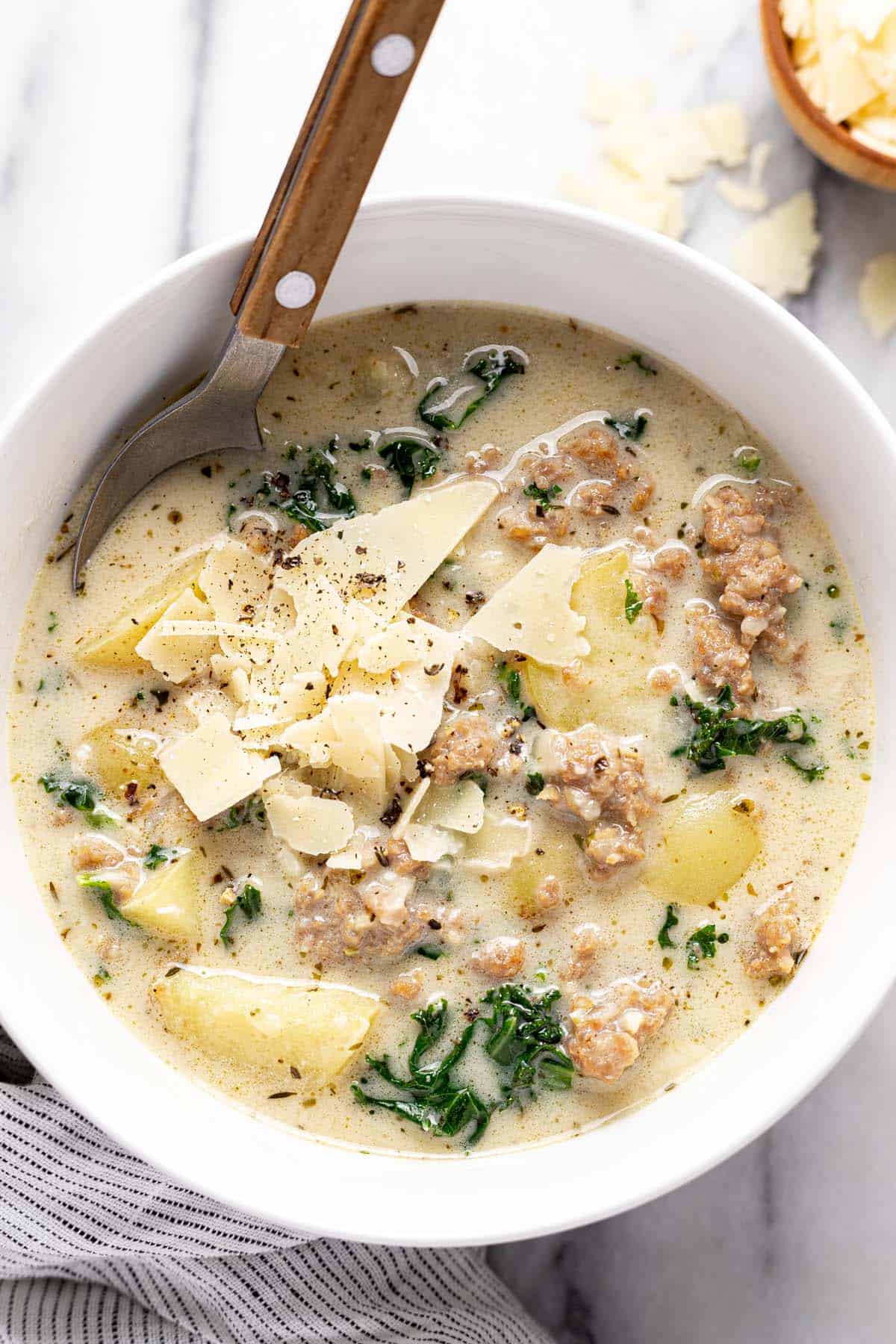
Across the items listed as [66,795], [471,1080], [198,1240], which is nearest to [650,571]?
[471,1080]

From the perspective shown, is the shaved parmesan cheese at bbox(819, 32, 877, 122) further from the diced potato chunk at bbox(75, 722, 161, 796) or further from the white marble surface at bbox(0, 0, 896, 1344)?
the diced potato chunk at bbox(75, 722, 161, 796)

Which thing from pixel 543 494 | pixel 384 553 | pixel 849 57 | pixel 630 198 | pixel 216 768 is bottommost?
pixel 216 768

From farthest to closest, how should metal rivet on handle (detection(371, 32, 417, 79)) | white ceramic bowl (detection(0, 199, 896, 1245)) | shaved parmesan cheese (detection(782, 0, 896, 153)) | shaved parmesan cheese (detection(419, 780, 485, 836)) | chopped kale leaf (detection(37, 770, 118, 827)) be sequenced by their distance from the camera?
shaved parmesan cheese (detection(782, 0, 896, 153)), chopped kale leaf (detection(37, 770, 118, 827)), shaved parmesan cheese (detection(419, 780, 485, 836)), white ceramic bowl (detection(0, 199, 896, 1245)), metal rivet on handle (detection(371, 32, 417, 79))

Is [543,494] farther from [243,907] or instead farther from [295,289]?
[243,907]

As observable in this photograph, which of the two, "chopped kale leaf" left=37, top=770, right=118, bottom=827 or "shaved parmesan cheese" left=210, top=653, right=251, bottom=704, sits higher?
"shaved parmesan cheese" left=210, top=653, right=251, bottom=704

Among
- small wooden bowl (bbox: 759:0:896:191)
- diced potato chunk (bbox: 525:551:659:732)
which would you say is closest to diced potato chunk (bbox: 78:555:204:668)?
diced potato chunk (bbox: 525:551:659:732)

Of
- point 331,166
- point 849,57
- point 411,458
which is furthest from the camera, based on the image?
point 849,57

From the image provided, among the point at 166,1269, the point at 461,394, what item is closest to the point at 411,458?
the point at 461,394

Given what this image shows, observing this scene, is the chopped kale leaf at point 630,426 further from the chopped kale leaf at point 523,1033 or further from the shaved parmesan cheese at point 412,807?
the chopped kale leaf at point 523,1033
